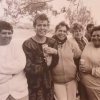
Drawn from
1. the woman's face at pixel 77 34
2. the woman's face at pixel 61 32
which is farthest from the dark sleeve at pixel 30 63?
the woman's face at pixel 77 34

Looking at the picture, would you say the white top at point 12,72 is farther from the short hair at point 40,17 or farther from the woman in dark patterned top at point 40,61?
the short hair at point 40,17

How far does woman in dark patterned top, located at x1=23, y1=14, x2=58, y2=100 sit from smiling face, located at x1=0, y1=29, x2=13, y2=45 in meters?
0.12

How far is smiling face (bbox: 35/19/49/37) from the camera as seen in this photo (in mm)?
1937

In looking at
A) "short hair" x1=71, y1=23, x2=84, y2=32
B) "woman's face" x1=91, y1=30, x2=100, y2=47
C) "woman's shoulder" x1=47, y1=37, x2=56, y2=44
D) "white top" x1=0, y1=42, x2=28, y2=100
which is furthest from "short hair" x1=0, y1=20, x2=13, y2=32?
"woman's face" x1=91, y1=30, x2=100, y2=47

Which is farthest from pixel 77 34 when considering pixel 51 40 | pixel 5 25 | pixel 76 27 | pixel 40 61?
pixel 5 25

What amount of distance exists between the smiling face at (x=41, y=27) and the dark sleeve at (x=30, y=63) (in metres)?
0.11

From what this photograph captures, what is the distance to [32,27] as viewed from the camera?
6.32 ft

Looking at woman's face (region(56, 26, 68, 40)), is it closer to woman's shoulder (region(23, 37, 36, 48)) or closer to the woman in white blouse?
woman's shoulder (region(23, 37, 36, 48))

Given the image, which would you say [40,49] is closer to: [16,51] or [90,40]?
[16,51]

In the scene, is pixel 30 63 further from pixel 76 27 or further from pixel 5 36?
pixel 76 27

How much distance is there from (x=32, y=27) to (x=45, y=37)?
11 cm

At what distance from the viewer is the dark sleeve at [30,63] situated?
190 centimetres

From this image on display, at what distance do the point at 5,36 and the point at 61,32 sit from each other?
1.32 ft

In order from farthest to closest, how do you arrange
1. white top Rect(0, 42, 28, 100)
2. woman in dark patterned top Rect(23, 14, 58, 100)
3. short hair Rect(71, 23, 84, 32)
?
short hair Rect(71, 23, 84, 32), woman in dark patterned top Rect(23, 14, 58, 100), white top Rect(0, 42, 28, 100)
